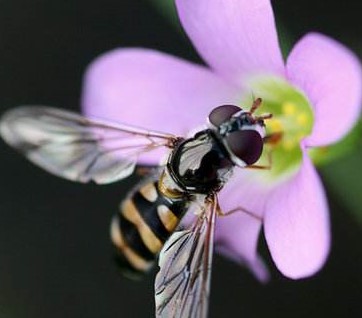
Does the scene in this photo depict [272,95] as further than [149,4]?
No

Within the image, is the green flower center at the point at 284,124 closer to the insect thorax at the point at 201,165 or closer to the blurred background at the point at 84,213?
the insect thorax at the point at 201,165

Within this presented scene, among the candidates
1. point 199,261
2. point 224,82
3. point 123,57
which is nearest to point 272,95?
point 224,82

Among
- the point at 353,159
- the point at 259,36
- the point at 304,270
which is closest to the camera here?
the point at 304,270

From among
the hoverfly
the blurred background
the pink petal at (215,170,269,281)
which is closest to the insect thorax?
the hoverfly

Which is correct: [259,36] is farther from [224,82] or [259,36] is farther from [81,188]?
[81,188]

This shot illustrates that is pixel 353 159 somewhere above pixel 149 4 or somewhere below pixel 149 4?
below

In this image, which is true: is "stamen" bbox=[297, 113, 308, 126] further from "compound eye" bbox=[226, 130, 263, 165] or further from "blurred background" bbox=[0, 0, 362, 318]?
"blurred background" bbox=[0, 0, 362, 318]

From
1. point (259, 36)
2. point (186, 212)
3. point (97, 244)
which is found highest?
point (259, 36)
